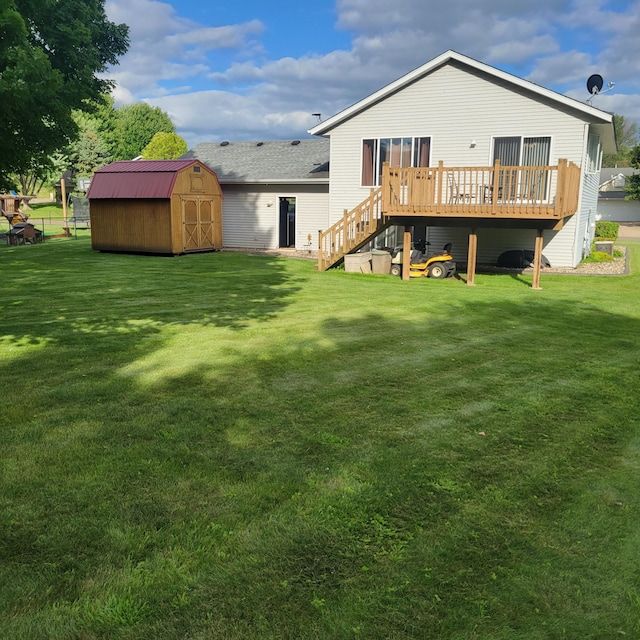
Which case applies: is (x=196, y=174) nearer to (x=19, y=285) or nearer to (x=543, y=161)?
(x=19, y=285)

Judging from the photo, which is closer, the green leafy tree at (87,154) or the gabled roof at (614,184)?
the gabled roof at (614,184)

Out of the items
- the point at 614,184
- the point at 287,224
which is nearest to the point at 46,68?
the point at 287,224

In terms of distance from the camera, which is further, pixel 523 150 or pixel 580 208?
pixel 580 208

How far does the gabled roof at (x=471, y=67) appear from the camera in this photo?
16344 mm

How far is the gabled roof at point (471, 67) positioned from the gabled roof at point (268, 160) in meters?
2.62

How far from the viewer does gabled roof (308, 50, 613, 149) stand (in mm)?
16344

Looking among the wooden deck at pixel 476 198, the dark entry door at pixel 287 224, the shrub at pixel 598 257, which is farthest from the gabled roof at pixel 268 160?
the shrub at pixel 598 257

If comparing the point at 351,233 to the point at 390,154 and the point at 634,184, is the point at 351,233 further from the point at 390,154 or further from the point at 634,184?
the point at 634,184

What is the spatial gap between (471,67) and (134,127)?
222 ft

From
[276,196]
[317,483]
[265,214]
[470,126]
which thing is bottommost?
[317,483]

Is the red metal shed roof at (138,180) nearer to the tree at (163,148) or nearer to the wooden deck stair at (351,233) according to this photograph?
the wooden deck stair at (351,233)

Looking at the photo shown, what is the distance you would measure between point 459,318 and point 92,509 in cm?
737

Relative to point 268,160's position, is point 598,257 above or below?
below

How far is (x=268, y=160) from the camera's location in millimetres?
24734
